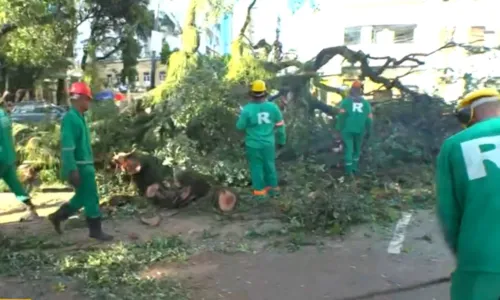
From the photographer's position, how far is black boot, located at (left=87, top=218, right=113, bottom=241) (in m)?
6.28

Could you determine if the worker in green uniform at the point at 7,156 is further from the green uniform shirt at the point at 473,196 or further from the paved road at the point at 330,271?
the green uniform shirt at the point at 473,196

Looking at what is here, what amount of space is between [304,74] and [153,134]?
2779 mm

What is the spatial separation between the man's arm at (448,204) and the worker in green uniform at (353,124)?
7.26m

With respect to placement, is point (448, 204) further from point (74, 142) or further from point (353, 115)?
point (353, 115)

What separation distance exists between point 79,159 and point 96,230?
804 mm

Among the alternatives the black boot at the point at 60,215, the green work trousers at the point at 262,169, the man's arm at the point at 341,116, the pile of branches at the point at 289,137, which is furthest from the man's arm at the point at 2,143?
the man's arm at the point at 341,116

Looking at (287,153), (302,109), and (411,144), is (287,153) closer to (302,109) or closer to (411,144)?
(302,109)

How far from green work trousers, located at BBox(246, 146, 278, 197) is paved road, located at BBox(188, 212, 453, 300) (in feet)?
6.53

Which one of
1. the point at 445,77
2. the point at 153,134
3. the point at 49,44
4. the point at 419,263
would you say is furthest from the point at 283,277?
the point at 49,44

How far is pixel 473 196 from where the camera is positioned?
2.50m

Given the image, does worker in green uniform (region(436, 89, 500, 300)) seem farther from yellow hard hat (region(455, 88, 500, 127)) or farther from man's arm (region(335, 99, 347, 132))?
man's arm (region(335, 99, 347, 132))

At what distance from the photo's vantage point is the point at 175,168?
874 cm

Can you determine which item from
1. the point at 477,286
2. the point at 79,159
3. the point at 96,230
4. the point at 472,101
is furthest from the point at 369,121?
the point at 477,286

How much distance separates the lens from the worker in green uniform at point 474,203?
8.02 feet
